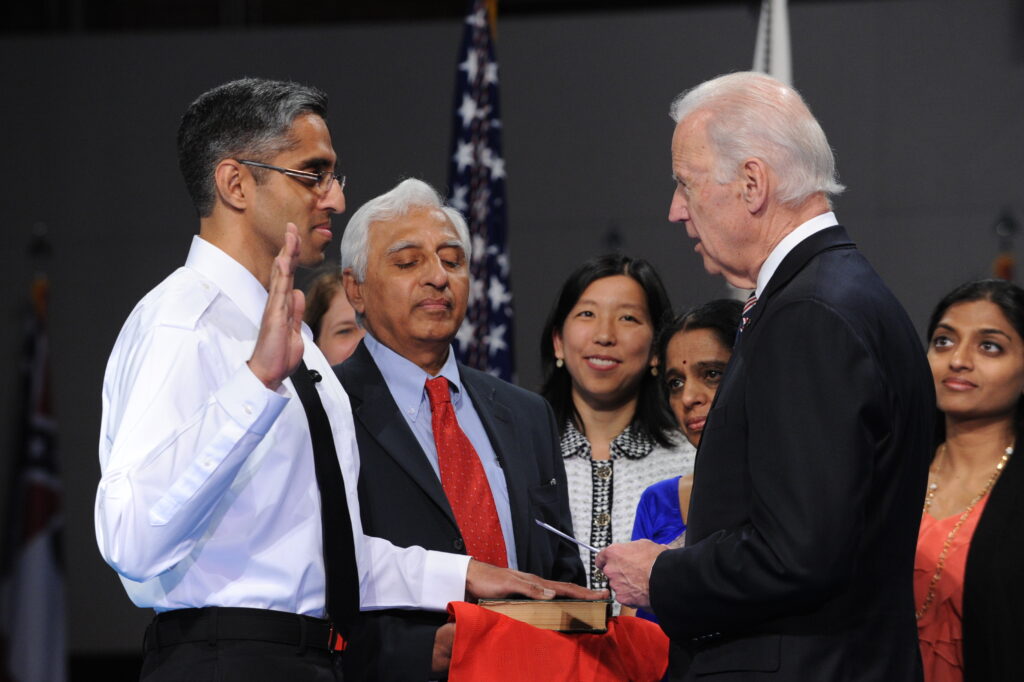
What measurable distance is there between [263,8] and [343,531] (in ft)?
16.5

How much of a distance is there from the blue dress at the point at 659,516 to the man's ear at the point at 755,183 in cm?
100

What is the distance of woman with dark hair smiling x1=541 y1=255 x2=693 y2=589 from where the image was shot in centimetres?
302

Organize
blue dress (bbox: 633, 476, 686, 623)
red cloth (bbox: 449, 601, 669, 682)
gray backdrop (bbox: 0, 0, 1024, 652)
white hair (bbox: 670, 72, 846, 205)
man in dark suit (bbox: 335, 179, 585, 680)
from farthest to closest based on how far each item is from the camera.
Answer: gray backdrop (bbox: 0, 0, 1024, 652), blue dress (bbox: 633, 476, 686, 623), man in dark suit (bbox: 335, 179, 585, 680), red cloth (bbox: 449, 601, 669, 682), white hair (bbox: 670, 72, 846, 205)

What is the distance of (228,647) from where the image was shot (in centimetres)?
169

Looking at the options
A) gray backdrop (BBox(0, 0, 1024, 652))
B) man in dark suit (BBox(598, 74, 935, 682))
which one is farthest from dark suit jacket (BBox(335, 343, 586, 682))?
gray backdrop (BBox(0, 0, 1024, 652))

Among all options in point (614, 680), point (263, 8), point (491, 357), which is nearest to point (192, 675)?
point (614, 680)

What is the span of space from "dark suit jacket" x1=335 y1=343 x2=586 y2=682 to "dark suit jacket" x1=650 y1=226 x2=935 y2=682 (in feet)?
2.11

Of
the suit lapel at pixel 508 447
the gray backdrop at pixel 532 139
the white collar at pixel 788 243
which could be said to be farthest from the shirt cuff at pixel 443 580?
the gray backdrop at pixel 532 139

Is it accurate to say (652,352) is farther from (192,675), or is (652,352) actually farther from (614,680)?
(192,675)

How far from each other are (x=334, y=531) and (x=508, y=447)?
802 mm

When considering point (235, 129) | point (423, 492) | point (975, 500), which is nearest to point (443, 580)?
point (423, 492)

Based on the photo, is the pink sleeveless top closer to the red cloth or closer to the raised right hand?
the red cloth

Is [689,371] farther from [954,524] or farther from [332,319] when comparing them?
[332,319]

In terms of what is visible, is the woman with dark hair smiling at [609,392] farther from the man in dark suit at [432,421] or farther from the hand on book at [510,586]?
the hand on book at [510,586]
